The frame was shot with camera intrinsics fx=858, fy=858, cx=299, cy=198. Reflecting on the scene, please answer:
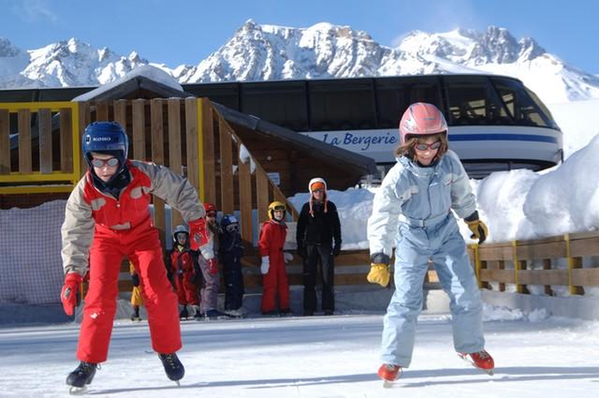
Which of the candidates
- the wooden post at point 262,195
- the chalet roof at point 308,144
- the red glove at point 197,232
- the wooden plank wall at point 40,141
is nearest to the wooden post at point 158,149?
the wooden plank wall at point 40,141

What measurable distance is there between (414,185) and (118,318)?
774 centimetres

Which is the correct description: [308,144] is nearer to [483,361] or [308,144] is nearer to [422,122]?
[422,122]

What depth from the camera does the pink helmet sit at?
438cm

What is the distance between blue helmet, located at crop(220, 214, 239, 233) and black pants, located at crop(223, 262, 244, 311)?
1.48 feet

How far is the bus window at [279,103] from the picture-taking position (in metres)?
23.6

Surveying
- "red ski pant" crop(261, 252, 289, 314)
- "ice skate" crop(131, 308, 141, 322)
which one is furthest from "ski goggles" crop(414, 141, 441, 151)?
"ice skate" crop(131, 308, 141, 322)

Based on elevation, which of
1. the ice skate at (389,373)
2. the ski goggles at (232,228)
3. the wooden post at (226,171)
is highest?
the wooden post at (226,171)

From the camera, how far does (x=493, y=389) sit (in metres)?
3.93

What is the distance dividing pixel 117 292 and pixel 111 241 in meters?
0.27

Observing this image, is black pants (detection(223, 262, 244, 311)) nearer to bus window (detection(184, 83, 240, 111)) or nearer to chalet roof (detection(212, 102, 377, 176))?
chalet roof (detection(212, 102, 377, 176))

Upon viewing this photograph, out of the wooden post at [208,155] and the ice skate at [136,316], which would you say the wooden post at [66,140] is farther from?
the ice skate at [136,316]

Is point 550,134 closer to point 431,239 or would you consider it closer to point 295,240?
point 295,240

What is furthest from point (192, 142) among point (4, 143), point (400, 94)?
point (400, 94)

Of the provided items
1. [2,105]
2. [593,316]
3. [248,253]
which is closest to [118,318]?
[248,253]
